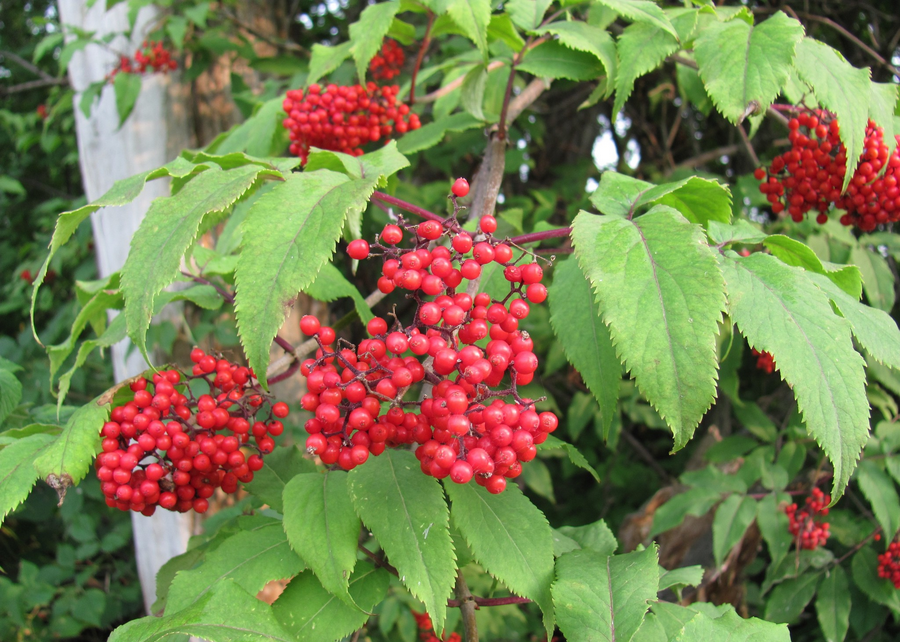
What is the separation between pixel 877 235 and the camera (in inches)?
93.0

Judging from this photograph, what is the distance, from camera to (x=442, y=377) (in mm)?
999

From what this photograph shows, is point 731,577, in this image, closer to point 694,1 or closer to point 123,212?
point 694,1

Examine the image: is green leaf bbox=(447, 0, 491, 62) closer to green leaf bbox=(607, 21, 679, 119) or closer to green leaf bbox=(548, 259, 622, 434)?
green leaf bbox=(607, 21, 679, 119)

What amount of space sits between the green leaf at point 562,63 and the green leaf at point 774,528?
1590 mm

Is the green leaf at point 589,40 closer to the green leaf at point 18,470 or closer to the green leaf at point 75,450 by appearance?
the green leaf at point 75,450

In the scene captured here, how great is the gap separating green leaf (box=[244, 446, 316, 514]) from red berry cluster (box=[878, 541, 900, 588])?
2171 millimetres

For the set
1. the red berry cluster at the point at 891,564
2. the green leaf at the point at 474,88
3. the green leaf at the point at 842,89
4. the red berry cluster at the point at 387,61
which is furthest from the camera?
the red berry cluster at the point at 387,61

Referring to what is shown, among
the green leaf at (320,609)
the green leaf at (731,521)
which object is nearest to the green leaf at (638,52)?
the green leaf at (320,609)

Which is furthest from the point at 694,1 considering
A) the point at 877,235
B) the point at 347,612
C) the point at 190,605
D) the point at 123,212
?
the point at 123,212

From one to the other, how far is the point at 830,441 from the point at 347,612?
2.54ft

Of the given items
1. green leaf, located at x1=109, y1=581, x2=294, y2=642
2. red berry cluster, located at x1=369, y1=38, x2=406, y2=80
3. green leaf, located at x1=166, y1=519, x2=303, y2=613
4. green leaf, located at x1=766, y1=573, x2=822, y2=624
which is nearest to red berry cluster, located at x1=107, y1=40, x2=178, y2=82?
red berry cluster, located at x1=369, y1=38, x2=406, y2=80

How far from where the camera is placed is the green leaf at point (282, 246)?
2.58 ft

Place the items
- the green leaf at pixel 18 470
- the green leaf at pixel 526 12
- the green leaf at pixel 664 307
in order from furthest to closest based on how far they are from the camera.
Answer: the green leaf at pixel 526 12, the green leaf at pixel 18 470, the green leaf at pixel 664 307

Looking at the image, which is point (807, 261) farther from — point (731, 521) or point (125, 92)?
point (125, 92)
